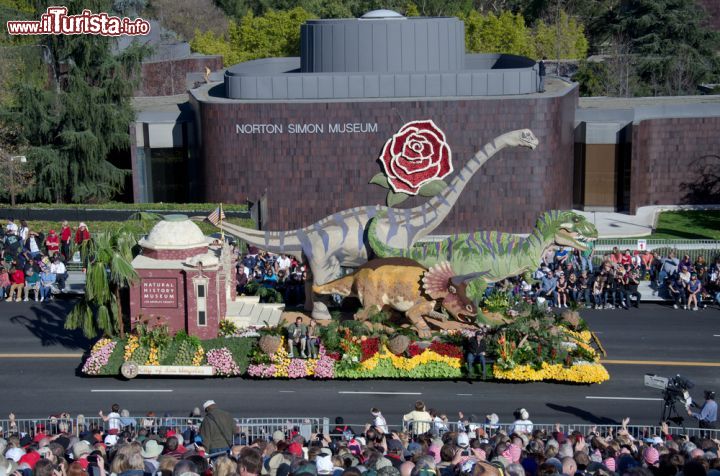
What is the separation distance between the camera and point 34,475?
18703 mm

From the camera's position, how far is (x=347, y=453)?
21094 millimetres

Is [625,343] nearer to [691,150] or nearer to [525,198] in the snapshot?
[525,198]

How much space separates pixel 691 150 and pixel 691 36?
91.4 feet

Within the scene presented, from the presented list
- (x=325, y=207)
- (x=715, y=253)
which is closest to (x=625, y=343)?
(x=715, y=253)

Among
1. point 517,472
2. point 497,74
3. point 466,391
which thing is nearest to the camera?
point 517,472

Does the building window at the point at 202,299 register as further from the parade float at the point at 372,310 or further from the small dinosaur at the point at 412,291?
the small dinosaur at the point at 412,291

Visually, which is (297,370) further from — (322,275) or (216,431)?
(216,431)

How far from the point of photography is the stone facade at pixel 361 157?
162 ft

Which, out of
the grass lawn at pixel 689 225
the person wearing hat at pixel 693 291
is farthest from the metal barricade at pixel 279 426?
the grass lawn at pixel 689 225

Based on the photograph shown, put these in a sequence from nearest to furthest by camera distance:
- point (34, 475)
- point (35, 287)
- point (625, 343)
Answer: point (34, 475), point (625, 343), point (35, 287)

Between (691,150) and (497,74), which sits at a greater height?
(497,74)

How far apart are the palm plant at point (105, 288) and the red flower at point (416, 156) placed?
16.5m

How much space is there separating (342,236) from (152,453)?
50.5 ft

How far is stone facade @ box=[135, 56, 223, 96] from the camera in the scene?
75750 millimetres
